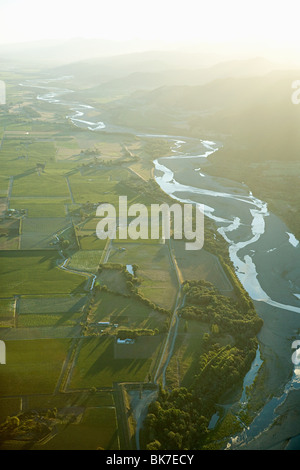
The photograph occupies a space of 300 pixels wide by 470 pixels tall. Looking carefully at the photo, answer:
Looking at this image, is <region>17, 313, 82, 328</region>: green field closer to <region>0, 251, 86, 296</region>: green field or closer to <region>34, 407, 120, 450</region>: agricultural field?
<region>0, 251, 86, 296</region>: green field

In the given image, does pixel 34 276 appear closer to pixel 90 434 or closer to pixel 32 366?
pixel 32 366

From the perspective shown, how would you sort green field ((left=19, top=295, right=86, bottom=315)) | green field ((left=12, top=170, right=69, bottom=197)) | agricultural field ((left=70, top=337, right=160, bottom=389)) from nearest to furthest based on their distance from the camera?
agricultural field ((left=70, top=337, right=160, bottom=389)) < green field ((left=19, top=295, right=86, bottom=315)) < green field ((left=12, top=170, right=69, bottom=197))

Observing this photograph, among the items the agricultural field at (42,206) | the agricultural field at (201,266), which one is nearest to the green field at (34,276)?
the agricultural field at (201,266)

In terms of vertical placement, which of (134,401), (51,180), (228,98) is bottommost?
(134,401)

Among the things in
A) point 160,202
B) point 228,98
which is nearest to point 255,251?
point 160,202

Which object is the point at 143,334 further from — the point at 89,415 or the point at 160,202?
the point at 160,202

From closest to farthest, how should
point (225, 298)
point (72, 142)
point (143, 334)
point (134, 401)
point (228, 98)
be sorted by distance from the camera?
point (134, 401) → point (143, 334) → point (225, 298) → point (72, 142) → point (228, 98)

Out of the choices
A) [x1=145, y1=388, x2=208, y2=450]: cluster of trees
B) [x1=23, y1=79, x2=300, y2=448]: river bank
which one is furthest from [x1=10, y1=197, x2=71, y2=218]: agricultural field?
[x1=145, y1=388, x2=208, y2=450]: cluster of trees
